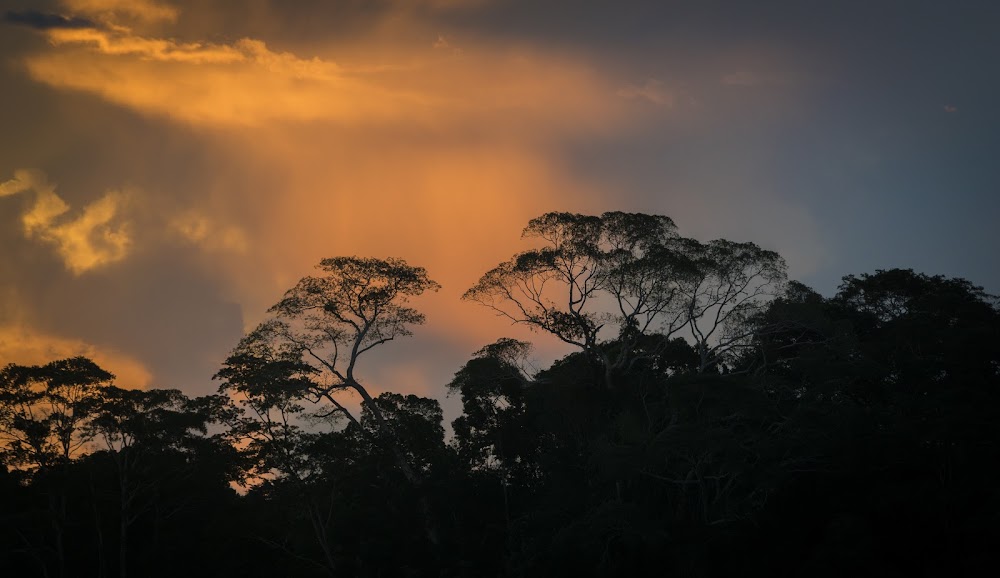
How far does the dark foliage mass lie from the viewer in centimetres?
3045

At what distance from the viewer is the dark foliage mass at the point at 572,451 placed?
3045 cm

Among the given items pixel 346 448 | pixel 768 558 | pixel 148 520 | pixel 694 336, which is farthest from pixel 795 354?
pixel 148 520

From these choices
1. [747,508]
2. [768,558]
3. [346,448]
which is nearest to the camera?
[768,558]

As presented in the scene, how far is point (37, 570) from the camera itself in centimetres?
3822

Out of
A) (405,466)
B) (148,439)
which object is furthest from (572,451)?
(148,439)

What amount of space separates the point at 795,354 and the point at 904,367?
623 cm

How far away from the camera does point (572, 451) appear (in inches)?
1455

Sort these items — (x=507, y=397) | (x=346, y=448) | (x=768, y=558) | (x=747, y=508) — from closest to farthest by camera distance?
(x=768, y=558)
(x=747, y=508)
(x=346, y=448)
(x=507, y=397)

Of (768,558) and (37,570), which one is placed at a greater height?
(37,570)

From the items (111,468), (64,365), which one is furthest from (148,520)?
(64,365)

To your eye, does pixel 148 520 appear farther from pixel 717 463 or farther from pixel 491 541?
pixel 717 463

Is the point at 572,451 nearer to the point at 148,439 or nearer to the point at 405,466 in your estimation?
the point at 405,466

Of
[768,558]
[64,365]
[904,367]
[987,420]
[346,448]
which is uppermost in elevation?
[64,365]

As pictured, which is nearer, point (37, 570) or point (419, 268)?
point (37, 570)
